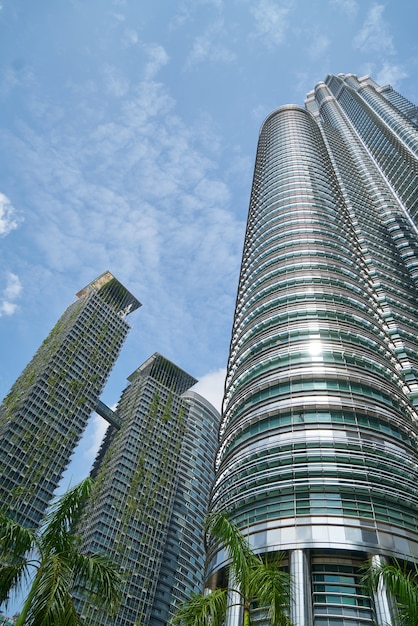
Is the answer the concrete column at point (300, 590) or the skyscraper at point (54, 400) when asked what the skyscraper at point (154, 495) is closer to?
the skyscraper at point (54, 400)

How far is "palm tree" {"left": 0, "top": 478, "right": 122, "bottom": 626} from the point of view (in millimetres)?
11930

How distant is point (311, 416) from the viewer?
3950cm

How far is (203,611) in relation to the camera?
569 inches

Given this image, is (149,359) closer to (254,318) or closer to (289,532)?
(254,318)

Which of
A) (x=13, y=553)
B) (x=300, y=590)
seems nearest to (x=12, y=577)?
(x=13, y=553)

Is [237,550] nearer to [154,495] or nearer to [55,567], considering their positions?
[55,567]

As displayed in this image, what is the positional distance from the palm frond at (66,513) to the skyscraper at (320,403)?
692 inches

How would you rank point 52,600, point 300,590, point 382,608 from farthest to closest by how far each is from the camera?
point 300,590
point 382,608
point 52,600

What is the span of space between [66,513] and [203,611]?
16.3ft

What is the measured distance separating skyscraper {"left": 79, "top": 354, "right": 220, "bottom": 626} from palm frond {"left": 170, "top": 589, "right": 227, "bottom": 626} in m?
69.6

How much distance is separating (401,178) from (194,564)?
99252 mm

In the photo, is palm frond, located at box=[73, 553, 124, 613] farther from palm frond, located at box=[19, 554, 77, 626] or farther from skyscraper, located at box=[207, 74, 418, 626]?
skyscraper, located at box=[207, 74, 418, 626]

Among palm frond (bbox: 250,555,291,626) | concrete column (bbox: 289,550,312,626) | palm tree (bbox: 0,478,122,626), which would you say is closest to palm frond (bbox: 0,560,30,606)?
palm tree (bbox: 0,478,122,626)

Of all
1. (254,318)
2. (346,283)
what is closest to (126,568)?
(254,318)
